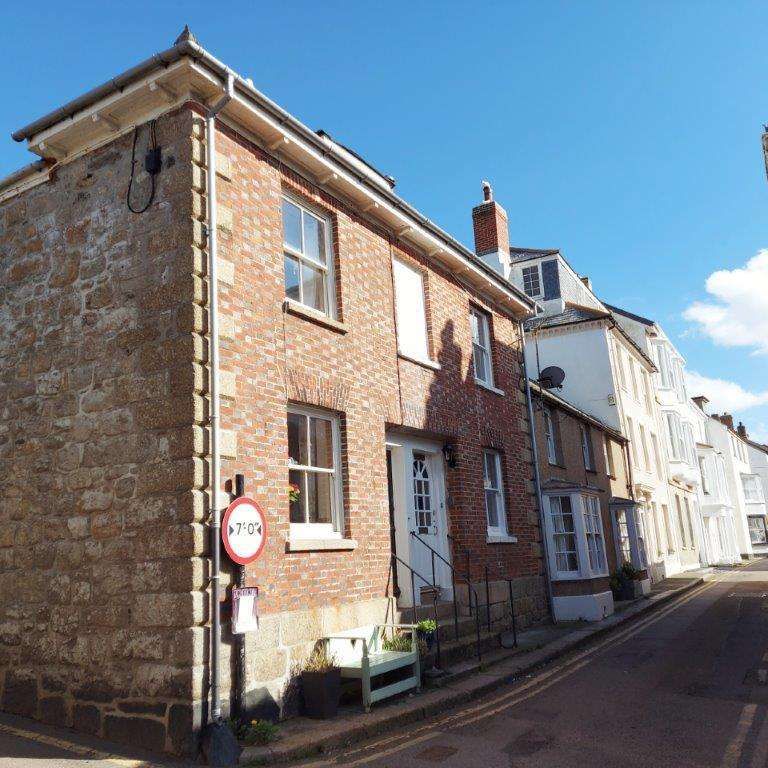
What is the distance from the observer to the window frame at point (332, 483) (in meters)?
8.69

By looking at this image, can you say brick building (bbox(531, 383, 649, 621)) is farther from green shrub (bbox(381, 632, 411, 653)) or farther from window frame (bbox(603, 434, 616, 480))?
green shrub (bbox(381, 632, 411, 653))

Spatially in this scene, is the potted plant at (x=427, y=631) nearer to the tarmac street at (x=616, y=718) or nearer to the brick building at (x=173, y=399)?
the brick building at (x=173, y=399)

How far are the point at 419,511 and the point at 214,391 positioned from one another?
16.5 feet

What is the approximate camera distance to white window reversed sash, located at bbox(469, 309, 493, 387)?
1409cm

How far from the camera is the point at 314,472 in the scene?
29.9 feet

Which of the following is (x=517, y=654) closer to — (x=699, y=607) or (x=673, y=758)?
(x=673, y=758)

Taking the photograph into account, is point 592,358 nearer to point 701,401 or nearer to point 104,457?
point 104,457

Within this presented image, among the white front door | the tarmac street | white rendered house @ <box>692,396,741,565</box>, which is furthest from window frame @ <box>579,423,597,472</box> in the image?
white rendered house @ <box>692,396,741,565</box>

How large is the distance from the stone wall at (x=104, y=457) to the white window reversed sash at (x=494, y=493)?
7.11 m

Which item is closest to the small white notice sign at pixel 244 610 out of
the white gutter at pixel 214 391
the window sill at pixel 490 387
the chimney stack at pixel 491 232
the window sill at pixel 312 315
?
the white gutter at pixel 214 391

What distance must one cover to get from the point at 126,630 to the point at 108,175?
5133 millimetres

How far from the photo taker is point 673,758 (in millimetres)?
6043

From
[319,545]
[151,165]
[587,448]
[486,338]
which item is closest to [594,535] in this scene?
[587,448]

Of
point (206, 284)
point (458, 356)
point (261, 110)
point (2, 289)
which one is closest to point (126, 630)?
point (206, 284)
